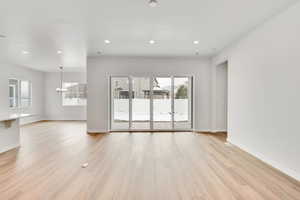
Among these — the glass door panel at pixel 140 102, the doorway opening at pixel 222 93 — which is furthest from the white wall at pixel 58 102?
the doorway opening at pixel 222 93

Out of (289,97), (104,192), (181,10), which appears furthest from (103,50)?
(289,97)

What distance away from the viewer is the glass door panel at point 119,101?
23.8 feet

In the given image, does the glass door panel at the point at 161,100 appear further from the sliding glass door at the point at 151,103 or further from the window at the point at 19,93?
the window at the point at 19,93

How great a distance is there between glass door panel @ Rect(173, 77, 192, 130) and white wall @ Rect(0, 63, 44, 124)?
6939 millimetres

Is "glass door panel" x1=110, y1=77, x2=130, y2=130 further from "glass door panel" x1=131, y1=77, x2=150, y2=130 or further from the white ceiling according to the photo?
the white ceiling

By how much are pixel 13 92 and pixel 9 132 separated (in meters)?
5.06

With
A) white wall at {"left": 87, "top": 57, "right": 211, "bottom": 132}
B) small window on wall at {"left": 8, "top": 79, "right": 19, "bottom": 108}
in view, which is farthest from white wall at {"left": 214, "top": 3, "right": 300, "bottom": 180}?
small window on wall at {"left": 8, "top": 79, "right": 19, "bottom": 108}

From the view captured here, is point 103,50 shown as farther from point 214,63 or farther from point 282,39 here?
point 282,39

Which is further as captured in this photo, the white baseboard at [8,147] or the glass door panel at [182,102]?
the glass door panel at [182,102]

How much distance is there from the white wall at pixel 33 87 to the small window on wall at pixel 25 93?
0.20 meters

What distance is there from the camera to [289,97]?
123 inches

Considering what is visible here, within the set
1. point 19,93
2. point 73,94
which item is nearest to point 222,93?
point 73,94

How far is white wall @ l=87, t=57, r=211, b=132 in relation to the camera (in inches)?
274

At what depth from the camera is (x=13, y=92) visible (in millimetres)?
8648
